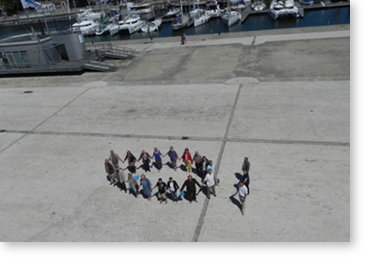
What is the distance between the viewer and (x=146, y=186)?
1020cm

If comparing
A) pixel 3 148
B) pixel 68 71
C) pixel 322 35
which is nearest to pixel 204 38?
pixel 322 35

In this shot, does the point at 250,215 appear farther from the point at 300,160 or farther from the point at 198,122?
the point at 198,122

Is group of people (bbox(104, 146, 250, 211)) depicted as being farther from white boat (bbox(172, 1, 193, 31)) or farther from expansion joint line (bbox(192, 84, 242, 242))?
white boat (bbox(172, 1, 193, 31))

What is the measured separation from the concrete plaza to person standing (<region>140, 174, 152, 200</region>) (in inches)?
11.6

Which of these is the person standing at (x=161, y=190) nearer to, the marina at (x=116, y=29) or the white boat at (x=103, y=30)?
the marina at (x=116, y=29)

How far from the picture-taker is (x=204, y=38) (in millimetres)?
33031

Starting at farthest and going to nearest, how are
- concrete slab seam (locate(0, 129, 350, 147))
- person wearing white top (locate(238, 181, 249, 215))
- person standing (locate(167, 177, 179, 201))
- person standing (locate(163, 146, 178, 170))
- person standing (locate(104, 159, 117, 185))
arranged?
concrete slab seam (locate(0, 129, 350, 147)) → person standing (locate(163, 146, 178, 170)) → person standing (locate(104, 159, 117, 185)) → person standing (locate(167, 177, 179, 201)) → person wearing white top (locate(238, 181, 249, 215))

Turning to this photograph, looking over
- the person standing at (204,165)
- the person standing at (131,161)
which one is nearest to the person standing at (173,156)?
the person standing at (204,165)

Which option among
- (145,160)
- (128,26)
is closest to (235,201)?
(145,160)

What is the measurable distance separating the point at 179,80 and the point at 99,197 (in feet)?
41.2

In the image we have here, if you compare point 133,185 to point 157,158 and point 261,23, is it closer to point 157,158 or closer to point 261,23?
point 157,158

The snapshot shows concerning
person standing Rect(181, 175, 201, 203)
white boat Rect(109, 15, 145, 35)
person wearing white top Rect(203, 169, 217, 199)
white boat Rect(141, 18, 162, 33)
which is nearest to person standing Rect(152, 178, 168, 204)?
person standing Rect(181, 175, 201, 203)


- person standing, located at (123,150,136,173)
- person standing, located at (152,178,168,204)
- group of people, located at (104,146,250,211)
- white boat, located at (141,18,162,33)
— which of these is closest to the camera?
group of people, located at (104,146,250,211)

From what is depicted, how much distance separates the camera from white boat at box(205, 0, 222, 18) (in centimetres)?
5408
